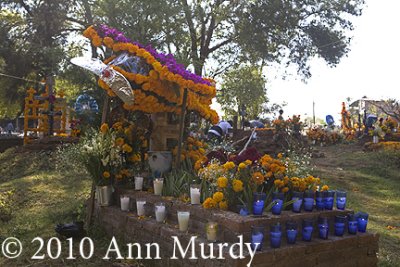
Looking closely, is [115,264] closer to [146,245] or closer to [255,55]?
[146,245]

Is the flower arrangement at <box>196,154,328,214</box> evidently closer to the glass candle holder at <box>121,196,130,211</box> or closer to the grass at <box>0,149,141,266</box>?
the glass candle holder at <box>121,196,130,211</box>

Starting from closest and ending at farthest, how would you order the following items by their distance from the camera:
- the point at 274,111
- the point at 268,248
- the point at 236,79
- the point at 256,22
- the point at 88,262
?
the point at 268,248 → the point at 88,262 → the point at 256,22 → the point at 236,79 → the point at 274,111

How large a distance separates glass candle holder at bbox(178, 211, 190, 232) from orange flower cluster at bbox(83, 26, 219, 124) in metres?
2.18

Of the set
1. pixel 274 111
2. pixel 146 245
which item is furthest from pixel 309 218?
pixel 274 111

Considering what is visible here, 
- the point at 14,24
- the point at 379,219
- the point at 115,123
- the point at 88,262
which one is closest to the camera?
the point at 88,262

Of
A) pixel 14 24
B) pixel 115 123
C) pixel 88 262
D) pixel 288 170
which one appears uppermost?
pixel 14 24

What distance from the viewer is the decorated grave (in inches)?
177

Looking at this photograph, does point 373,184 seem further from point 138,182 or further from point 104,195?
point 104,195

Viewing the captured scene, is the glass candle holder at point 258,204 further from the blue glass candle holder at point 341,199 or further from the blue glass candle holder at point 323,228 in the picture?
the blue glass candle holder at point 341,199

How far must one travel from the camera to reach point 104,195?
6816 mm

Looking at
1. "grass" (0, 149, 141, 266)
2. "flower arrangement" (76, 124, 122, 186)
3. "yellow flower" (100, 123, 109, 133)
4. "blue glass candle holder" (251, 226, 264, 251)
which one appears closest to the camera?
"blue glass candle holder" (251, 226, 264, 251)

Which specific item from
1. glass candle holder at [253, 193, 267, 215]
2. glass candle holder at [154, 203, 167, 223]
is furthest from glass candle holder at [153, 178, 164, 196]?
glass candle holder at [253, 193, 267, 215]

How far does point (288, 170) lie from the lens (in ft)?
18.6

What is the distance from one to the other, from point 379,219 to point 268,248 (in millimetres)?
4710
